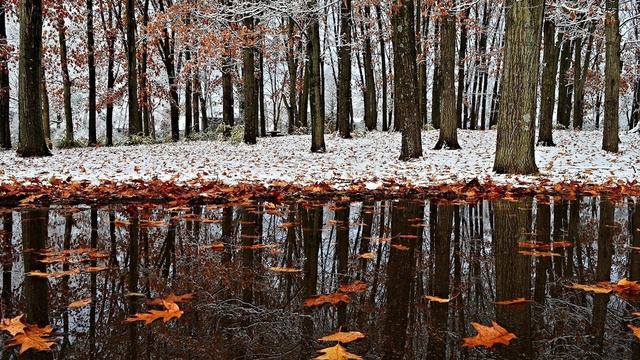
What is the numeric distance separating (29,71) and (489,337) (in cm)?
1327

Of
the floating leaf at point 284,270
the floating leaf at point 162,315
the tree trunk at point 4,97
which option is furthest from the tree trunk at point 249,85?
the floating leaf at point 162,315

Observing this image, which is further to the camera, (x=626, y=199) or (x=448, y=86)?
(x=448, y=86)

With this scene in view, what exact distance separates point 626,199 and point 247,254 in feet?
16.9

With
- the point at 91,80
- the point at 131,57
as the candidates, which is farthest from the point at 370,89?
the point at 91,80

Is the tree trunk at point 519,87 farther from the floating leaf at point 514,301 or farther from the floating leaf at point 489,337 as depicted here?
the floating leaf at point 489,337

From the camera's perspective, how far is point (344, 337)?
1578 mm

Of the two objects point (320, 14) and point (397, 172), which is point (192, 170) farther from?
point (320, 14)

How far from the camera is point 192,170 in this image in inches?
381

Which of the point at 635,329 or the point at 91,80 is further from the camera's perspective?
the point at 91,80

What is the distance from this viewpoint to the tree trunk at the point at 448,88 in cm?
1321

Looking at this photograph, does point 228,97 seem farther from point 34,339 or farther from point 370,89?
point 34,339

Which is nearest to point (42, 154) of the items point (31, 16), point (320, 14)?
point (31, 16)

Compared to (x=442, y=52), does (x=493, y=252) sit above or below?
below

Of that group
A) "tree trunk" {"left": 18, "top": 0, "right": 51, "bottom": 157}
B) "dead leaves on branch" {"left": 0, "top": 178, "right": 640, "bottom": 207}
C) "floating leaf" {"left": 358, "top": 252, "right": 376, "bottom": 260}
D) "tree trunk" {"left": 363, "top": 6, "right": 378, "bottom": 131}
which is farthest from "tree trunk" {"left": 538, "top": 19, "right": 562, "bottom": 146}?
"tree trunk" {"left": 18, "top": 0, "right": 51, "bottom": 157}
